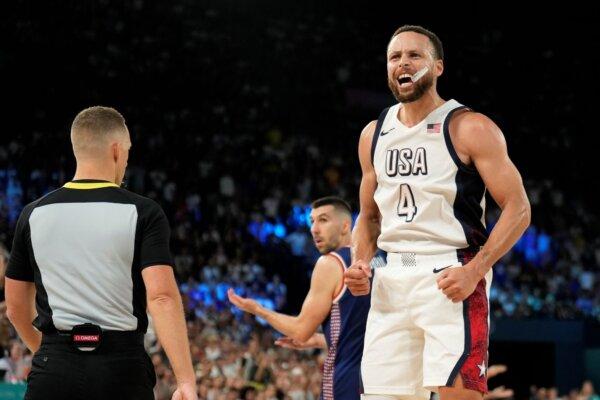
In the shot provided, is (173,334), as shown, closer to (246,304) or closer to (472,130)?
(472,130)

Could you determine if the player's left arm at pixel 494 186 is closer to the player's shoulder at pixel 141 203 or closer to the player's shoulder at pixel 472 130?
the player's shoulder at pixel 472 130

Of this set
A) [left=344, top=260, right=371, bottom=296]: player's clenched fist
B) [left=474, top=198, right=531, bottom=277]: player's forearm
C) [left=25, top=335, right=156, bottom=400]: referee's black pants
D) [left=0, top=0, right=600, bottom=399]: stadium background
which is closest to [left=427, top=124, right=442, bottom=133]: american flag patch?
[left=474, top=198, right=531, bottom=277]: player's forearm

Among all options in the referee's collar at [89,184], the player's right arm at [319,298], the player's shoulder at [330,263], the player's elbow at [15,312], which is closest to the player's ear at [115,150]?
the referee's collar at [89,184]

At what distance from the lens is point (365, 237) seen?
5.24 metres

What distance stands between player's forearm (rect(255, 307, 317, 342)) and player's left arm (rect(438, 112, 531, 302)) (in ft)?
7.42

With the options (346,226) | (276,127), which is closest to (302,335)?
(346,226)

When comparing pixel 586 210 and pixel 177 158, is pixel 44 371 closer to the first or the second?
pixel 177 158

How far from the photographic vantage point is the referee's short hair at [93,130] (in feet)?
14.0

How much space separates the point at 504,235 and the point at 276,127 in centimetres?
2046

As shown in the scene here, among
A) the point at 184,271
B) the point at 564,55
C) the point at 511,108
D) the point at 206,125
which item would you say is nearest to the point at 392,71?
the point at 184,271

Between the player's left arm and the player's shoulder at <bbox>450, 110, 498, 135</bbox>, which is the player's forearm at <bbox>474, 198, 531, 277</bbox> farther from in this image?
the player's shoulder at <bbox>450, 110, 498, 135</bbox>

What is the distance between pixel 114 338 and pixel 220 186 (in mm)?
17477

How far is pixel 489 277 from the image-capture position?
486 cm

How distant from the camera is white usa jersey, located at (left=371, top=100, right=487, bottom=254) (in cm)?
480
